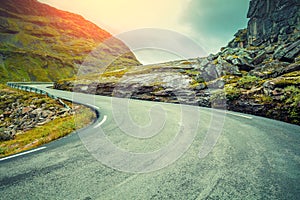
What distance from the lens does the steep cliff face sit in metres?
30.9

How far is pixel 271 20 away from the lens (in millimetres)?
34812

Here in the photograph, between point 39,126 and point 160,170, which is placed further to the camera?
point 39,126

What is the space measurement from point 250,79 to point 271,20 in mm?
28512

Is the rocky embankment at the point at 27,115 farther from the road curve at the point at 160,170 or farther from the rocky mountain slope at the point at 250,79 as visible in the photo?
the rocky mountain slope at the point at 250,79

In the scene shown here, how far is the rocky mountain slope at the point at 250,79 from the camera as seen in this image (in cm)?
1138

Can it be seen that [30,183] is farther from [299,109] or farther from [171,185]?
[299,109]

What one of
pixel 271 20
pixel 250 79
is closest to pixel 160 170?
pixel 250 79

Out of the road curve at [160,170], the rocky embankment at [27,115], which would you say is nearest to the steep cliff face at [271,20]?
the road curve at [160,170]

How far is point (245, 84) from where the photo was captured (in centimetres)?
1464

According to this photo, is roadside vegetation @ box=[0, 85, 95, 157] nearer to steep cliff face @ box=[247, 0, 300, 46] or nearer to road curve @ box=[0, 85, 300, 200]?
road curve @ box=[0, 85, 300, 200]

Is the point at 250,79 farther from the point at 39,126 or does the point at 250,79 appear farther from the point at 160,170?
the point at 39,126

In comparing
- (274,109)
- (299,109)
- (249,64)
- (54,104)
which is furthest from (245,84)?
(54,104)

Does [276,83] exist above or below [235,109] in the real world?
above

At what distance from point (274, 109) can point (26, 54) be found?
11492cm
